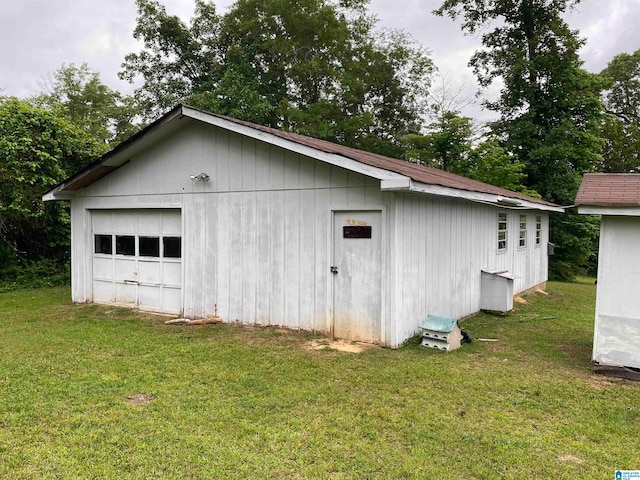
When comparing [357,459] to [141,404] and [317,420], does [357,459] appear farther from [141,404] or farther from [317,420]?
[141,404]

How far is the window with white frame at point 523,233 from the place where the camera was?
1145cm

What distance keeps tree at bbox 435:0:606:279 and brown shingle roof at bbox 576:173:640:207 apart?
602 inches

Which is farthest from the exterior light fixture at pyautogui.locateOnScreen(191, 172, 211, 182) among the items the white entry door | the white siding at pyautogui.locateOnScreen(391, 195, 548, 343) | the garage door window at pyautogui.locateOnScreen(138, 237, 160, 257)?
the white siding at pyautogui.locateOnScreen(391, 195, 548, 343)

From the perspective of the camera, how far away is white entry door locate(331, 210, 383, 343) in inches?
243

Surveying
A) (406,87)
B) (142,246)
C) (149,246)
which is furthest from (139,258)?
(406,87)

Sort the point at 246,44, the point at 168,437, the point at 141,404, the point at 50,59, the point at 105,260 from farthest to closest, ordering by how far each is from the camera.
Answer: the point at 50,59 < the point at 246,44 < the point at 105,260 < the point at 141,404 < the point at 168,437

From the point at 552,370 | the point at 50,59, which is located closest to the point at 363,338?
the point at 552,370

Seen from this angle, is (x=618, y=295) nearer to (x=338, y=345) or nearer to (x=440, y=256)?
(x=440, y=256)

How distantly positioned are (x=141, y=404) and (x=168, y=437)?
2.67 ft

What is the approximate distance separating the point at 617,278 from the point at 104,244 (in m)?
9.18

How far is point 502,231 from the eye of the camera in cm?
1010

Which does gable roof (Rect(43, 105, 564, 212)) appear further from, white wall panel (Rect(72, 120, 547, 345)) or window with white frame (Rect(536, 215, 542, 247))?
window with white frame (Rect(536, 215, 542, 247))

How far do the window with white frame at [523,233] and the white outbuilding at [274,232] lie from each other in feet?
6.17

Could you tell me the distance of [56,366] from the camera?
5.19 metres
